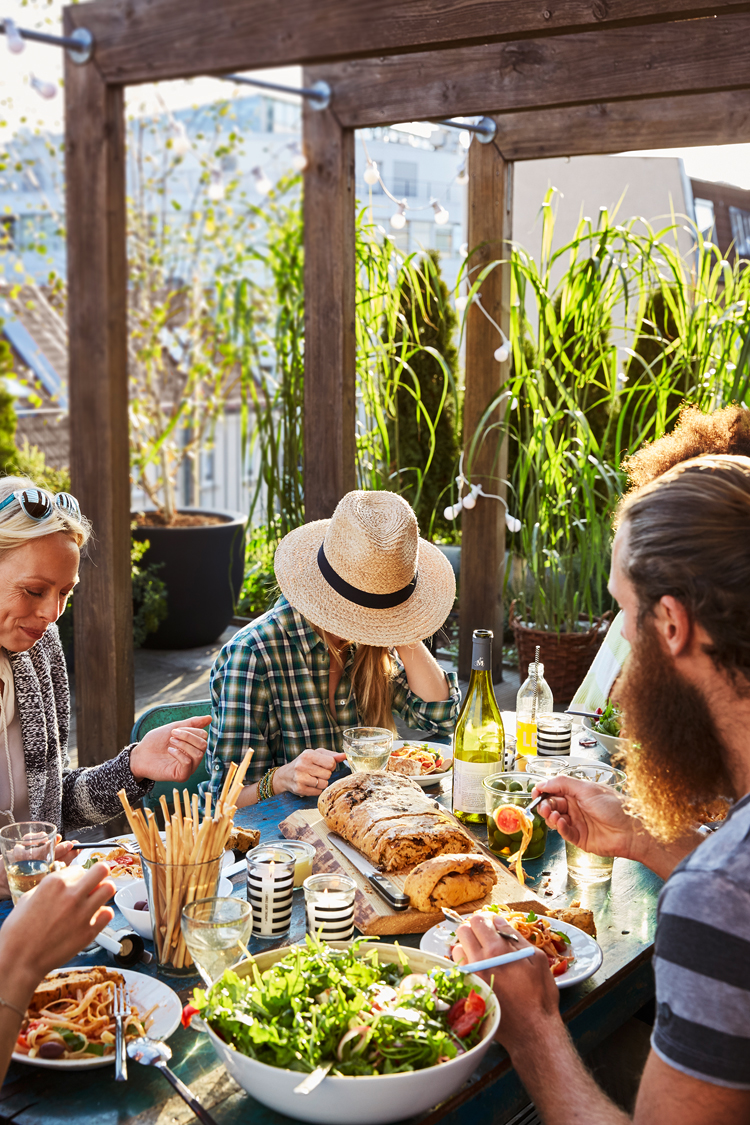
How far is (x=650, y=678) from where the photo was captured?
4.54 ft

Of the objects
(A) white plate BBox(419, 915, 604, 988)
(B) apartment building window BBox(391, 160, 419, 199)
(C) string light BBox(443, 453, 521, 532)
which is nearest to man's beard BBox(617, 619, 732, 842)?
(A) white plate BBox(419, 915, 604, 988)

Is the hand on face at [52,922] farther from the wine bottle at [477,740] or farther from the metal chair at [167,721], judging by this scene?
the metal chair at [167,721]

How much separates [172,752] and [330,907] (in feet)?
2.08

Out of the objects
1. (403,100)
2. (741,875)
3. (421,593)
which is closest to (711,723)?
(741,875)

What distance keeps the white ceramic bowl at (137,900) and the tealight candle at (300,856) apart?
0.11 m

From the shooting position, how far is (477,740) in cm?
217

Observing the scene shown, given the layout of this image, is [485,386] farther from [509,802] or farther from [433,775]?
[509,802]

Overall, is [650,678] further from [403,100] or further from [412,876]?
[403,100]

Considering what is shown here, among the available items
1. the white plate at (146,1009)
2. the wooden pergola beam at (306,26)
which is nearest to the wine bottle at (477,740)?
the white plate at (146,1009)

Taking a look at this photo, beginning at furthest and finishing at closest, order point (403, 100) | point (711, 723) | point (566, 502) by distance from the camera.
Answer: point (566, 502) < point (403, 100) < point (711, 723)

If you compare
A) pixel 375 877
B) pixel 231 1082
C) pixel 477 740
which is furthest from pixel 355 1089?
pixel 477 740

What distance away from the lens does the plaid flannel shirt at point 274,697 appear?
2.28 meters

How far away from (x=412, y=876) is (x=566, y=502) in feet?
10.2

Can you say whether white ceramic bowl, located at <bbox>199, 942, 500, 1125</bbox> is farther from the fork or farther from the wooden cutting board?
the wooden cutting board
